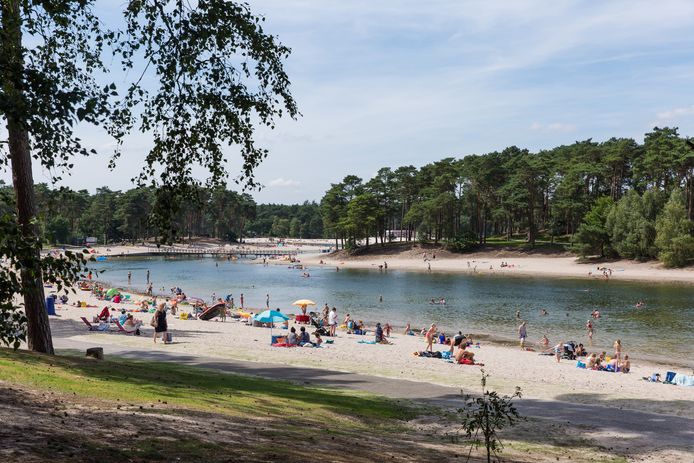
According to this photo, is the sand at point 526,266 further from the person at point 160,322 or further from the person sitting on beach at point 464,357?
the person at point 160,322

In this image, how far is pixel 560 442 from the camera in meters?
12.8

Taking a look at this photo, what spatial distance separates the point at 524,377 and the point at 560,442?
1066cm

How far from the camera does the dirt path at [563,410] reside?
12.9 meters

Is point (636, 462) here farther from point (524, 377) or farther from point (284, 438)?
point (524, 377)

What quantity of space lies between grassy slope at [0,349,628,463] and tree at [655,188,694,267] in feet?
238

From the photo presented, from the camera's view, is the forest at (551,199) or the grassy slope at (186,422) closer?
the grassy slope at (186,422)

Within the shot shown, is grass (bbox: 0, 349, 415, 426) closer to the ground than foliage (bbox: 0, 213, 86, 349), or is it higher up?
closer to the ground

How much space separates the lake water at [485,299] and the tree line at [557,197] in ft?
48.1

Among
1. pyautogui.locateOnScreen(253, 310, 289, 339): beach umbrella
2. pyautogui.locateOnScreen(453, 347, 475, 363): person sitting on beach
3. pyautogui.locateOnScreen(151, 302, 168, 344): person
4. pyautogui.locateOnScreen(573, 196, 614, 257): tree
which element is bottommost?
pyautogui.locateOnScreen(453, 347, 475, 363): person sitting on beach

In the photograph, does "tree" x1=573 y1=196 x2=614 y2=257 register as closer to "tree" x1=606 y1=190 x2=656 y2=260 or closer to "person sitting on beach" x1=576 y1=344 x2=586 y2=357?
"tree" x1=606 y1=190 x2=656 y2=260

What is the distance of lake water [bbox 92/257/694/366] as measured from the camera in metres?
39.2

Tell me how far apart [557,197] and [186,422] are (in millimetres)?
99881

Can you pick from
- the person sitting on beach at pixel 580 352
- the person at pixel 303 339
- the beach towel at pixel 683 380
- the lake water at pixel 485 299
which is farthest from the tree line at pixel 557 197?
the person at pixel 303 339

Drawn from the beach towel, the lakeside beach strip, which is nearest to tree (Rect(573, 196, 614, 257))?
the lakeside beach strip
